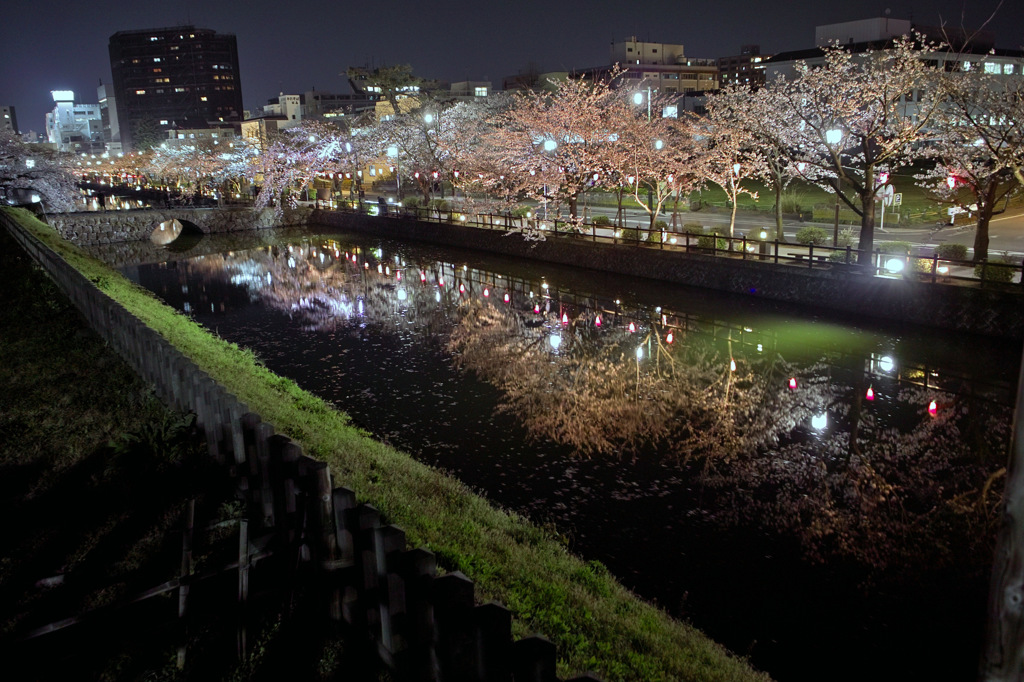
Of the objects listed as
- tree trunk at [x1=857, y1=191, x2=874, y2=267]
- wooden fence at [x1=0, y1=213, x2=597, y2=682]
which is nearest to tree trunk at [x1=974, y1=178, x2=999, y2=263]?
tree trunk at [x1=857, y1=191, x2=874, y2=267]

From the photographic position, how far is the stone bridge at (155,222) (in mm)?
44750

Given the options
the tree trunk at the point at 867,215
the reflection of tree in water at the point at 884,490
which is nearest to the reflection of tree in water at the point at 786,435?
the reflection of tree in water at the point at 884,490

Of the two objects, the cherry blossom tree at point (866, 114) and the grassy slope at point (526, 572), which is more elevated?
the cherry blossom tree at point (866, 114)

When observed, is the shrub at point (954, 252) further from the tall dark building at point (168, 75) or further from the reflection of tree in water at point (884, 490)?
the tall dark building at point (168, 75)

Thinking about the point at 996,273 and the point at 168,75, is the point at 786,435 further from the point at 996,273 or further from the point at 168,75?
the point at 168,75

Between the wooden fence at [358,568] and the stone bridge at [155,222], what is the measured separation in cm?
4150

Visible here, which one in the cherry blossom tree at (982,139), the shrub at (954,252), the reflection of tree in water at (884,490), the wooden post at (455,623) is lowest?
the reflection of tree in water at (884,490)

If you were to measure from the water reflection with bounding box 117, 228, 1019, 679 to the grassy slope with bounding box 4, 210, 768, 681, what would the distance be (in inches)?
39.6

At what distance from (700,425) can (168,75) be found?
200369 mm

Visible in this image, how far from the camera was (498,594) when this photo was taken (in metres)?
5.55

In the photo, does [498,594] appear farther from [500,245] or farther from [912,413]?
[500,245]

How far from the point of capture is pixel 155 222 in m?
48.9

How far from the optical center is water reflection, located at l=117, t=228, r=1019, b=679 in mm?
8062

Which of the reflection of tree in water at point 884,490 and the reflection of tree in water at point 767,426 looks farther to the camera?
the reflection of tree in water at point 767,426
